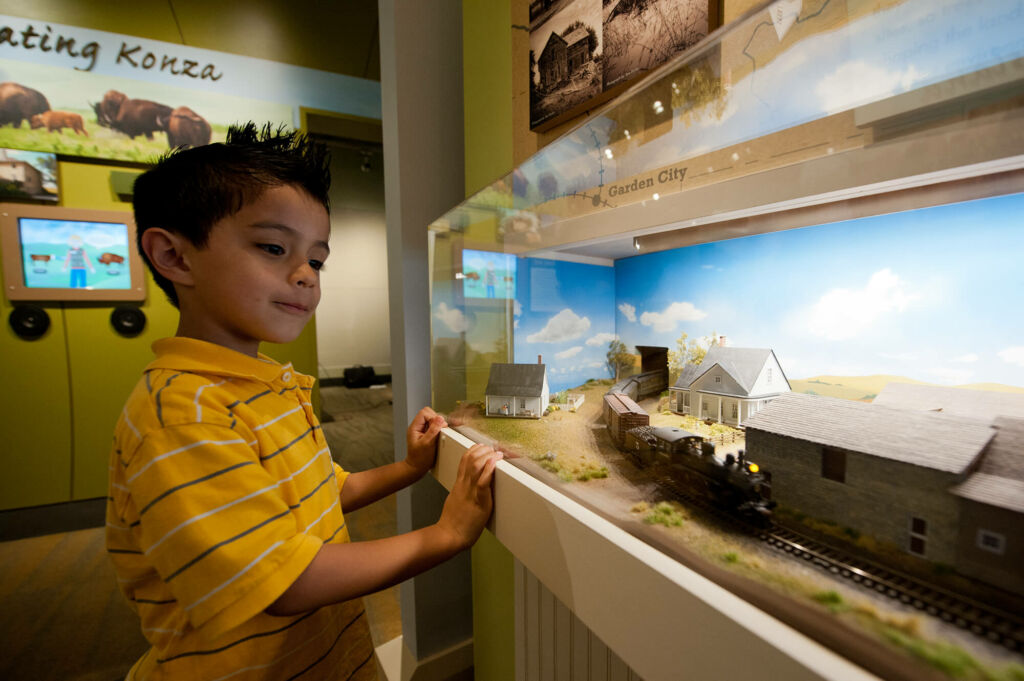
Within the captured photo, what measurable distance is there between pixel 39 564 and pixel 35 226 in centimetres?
183

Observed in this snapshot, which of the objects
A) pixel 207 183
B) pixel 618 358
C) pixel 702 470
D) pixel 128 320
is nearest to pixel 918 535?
pixel 702 470

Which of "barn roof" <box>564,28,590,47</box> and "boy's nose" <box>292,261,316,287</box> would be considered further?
"barn roof" <box>564,28,590,47</box>

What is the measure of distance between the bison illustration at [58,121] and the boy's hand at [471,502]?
3.27m

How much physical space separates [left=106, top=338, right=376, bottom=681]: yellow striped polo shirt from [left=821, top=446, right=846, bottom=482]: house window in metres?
0.60

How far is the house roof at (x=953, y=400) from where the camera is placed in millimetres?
302

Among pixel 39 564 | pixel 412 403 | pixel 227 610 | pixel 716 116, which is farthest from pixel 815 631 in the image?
pixel 39 564

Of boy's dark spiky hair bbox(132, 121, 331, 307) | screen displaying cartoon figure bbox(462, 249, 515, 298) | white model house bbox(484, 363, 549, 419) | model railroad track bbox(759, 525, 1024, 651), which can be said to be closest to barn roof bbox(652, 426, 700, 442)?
model railroad track bbox(759, 525, 1024, 651)

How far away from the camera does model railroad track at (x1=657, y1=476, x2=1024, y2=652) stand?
9.7 inches

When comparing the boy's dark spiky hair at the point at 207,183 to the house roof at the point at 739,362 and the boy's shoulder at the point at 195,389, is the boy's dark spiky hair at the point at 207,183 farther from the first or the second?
the house roof at the point at 739,362

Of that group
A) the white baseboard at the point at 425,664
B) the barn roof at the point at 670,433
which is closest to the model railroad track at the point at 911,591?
the barn roof at the point at 670,433

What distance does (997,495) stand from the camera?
26cm

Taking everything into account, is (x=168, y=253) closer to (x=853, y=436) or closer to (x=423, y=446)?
(x=423, y=446)

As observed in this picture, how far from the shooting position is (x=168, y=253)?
0.65 metres

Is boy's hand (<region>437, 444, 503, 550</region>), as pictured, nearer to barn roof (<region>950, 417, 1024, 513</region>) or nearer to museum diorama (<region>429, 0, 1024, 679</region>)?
museum diorama (<region>429, 0, 1024, 679</region>)
